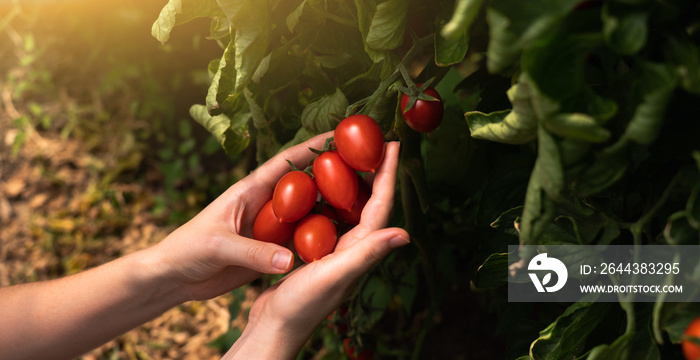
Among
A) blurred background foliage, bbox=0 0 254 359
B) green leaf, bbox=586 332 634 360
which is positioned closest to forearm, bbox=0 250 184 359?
blurred background foliage, bbox=0 0 254 359

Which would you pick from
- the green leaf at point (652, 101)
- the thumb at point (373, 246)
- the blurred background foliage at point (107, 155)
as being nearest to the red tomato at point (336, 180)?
the thumb at point (373, 246)

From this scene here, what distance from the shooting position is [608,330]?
0.77 meters

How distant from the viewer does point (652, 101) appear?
49 cm

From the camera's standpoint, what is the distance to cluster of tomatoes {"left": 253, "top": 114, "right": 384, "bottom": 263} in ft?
2.94

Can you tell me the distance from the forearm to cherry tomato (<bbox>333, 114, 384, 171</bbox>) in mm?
631

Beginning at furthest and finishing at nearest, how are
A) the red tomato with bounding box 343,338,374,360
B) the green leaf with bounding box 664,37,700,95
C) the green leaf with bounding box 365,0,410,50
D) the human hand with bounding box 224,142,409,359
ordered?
the red tomato with bounding box 343,338,374,360
the human hand with bounding box 224,142,409,359
the green leaf with bounding box 365,0,410,50
the green leaf with bounding box 664,37,700,95

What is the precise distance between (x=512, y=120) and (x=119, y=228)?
2212mm

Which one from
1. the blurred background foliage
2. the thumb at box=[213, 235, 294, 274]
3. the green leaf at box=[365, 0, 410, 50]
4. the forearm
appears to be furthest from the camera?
the blurred background foliage

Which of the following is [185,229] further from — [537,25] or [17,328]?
[537,25]

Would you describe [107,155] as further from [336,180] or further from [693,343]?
[693,343]

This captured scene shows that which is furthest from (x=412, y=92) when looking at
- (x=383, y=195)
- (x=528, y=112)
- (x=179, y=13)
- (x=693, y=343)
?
(x=693, y=343)

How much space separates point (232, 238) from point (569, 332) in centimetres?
64

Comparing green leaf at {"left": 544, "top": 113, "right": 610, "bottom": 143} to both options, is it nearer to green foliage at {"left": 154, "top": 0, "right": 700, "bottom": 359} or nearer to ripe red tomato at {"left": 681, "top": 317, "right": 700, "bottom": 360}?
green foliage at {"left": 154, "top": 0, "right": 700, "bottom": 359}

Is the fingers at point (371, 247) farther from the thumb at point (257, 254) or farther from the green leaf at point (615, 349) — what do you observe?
the green leaf at point (615, 349)
